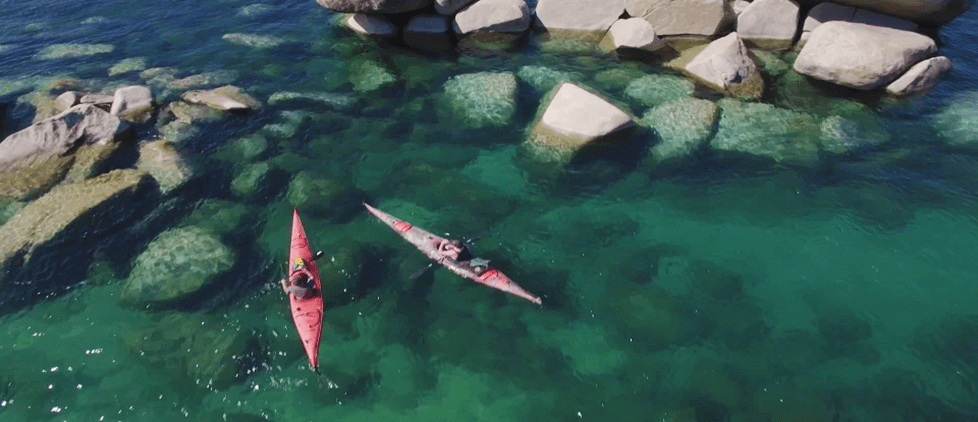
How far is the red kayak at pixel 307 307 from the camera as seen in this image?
1274 cm

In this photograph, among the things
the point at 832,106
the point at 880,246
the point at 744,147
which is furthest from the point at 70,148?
the point at 832,106

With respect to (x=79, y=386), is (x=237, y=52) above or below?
above

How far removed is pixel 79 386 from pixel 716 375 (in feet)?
48.9

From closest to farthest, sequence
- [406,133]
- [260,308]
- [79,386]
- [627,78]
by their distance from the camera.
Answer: [79,386], [260,308], [406,133], [627,78]

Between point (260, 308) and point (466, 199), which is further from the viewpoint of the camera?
point (466, 199)

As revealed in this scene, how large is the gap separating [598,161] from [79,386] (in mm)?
15553

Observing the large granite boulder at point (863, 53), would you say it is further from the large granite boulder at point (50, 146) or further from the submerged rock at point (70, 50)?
the submerged rock at point (70, 50)

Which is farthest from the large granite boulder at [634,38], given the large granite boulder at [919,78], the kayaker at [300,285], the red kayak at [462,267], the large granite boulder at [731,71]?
the kayaker at [300,285]

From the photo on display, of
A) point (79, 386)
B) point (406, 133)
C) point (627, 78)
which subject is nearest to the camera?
point (79, 386)

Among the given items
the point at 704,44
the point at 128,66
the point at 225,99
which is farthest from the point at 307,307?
the point at 704,44

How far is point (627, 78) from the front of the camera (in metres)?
22.1

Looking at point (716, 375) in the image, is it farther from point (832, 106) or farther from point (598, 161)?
point (832, 106)

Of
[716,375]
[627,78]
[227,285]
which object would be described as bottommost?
[716,375]

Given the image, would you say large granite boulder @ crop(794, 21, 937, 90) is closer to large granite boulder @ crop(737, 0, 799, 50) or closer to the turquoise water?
the turquoise water
